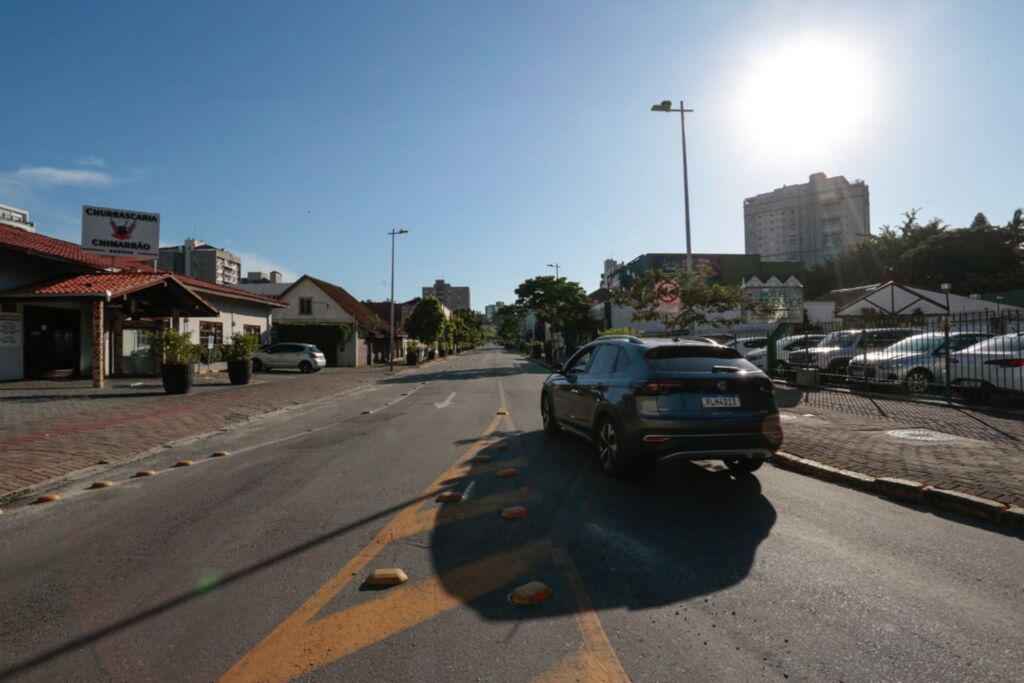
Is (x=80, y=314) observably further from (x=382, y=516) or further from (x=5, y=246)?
(x=382, y=516)

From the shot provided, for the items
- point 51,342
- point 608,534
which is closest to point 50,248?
point 51,342

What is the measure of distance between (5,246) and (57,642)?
2022cm

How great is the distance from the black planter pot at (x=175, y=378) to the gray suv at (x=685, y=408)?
14209mm

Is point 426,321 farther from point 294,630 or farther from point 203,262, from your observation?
point 294,630

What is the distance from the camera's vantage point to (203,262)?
254 ft

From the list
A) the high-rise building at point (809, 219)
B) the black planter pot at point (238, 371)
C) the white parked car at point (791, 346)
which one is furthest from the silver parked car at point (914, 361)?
the high-rise building at point (809, 219)

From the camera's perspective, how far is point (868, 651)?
108 inches

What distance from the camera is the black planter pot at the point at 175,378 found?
1603 centimetres

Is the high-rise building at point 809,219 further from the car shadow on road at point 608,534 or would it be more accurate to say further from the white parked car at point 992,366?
the car shadow on road at point 608,534

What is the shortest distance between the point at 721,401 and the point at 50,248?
2487 centimetres

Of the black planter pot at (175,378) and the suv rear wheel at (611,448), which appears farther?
the black planter pot at (175,378)

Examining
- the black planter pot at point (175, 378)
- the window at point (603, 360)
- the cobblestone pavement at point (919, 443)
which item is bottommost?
the cobblestone pavement at point (919, 443)

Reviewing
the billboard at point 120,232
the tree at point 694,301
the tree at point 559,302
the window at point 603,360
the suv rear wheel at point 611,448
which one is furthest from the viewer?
the tree at point 559,302

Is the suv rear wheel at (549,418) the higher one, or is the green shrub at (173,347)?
the green shrub at (173,347)
